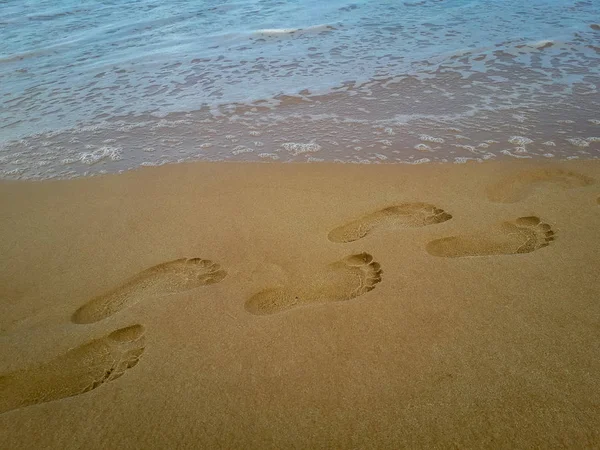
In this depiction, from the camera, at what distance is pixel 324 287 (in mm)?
2486

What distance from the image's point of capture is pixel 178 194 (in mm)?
3576

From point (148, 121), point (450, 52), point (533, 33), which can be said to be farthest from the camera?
point (533, 33)

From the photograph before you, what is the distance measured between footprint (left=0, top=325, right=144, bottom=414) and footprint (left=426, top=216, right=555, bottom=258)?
69.8 inches

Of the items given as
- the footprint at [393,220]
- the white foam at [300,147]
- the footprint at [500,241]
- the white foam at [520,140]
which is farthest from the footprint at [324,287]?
the white foam at [520,140]

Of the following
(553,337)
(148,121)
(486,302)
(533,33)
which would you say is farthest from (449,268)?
(533,33)

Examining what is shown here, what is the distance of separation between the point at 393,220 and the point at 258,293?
1120 mm

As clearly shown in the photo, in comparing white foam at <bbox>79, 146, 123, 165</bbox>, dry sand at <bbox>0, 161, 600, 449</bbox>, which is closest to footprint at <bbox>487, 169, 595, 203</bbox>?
dry sand at <bbox>0, 161, 600, 449</bbox>

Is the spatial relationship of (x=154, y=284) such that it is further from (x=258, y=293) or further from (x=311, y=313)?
(x=311, y=313)

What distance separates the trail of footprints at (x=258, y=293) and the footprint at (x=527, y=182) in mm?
19

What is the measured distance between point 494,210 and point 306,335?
5.47 ft

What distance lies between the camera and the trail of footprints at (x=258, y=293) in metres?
2.05

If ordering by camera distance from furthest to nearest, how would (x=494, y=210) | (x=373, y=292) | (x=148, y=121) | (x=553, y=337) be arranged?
(x=148, y=121), (x=494, y=210), (x=373, y=292), (x=553, y=337)

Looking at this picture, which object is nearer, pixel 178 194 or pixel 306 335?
pixel 306 335

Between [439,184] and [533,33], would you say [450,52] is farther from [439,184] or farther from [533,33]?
[439,184]
